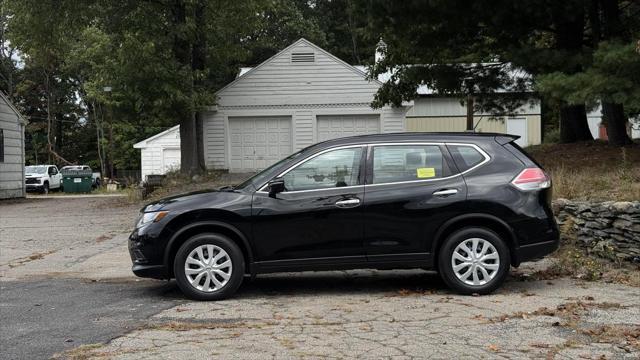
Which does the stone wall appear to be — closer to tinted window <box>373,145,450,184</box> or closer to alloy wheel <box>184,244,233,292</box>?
tinted window <box>373,145,450,184</box>

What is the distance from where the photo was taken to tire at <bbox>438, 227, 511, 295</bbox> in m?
6.73

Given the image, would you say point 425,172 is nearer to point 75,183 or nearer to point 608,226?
point 608,226

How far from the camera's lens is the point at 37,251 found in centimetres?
1119

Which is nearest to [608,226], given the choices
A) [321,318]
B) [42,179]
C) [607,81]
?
[607,81]

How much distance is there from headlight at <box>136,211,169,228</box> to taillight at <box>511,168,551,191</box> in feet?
12.3

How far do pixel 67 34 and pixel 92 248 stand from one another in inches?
526

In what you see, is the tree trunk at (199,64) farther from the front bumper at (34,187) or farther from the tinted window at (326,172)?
the front bumper at (34,187)

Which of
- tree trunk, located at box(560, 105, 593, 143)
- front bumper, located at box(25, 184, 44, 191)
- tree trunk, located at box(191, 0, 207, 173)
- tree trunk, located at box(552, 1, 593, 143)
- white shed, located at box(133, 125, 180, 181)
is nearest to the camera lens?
tree trunk, located at box(552, 1, 593, 143)

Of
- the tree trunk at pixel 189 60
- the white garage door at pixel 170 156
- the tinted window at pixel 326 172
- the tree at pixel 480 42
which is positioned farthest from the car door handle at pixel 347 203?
the white garage door at pixel 170 156

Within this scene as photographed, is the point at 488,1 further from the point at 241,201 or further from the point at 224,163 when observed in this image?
the point at 224,163

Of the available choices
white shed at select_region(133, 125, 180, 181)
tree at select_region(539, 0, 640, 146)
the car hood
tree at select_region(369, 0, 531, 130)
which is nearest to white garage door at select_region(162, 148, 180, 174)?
white shed at select_region(133, 125, 180, 181)

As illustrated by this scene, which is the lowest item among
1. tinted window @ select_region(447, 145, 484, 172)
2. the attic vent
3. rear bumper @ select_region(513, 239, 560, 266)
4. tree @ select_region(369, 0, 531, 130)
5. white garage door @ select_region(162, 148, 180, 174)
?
rear bumper @ select_region(513, 239, 560, 266)

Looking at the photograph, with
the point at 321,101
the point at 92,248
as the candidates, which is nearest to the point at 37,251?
the point at 92,248

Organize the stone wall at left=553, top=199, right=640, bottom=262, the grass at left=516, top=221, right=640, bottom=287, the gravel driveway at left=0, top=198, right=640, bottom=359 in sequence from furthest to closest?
1. the stone wall at left=553, top=199, right=640, bottom=262
2. the grass at left=516, top=221, right=640, bottom=287
3. the gravel driveway at left=0, top=198, right=640, bottom=359
